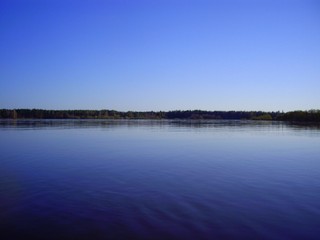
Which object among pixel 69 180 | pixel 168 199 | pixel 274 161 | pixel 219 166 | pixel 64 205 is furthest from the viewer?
pixel 274 161

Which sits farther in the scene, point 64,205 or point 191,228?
point 64,205

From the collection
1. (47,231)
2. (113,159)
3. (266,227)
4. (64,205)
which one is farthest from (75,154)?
(266,227)

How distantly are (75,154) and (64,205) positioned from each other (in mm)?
15152

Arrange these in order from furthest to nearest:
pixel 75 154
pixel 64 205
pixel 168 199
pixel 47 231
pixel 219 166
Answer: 1. pixel 75 154
2. pixel 219 166
3. pixel 168 199
4. pixel 64 205
5. pixel 47 231

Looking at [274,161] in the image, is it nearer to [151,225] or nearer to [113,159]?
[113,159]

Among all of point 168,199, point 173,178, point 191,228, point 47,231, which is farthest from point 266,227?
point 173,178

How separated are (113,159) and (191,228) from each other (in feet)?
49.3

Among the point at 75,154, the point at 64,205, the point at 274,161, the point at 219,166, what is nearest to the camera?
the point at 64,205

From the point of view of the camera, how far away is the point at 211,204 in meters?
11.8

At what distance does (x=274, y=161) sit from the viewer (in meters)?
23.7

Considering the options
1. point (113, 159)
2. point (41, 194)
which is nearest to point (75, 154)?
point (113, 159)

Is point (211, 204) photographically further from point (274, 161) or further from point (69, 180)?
point (274, 161)

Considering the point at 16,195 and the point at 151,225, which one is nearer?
the point at 151,225

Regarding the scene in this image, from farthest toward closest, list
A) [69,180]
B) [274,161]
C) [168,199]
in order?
1. [274,161]
2. [69,180]
3. [168,199]
